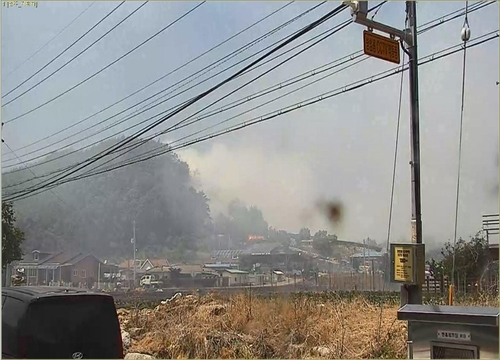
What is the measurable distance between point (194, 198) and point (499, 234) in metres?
3.59

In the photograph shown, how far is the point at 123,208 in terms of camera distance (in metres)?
7.05

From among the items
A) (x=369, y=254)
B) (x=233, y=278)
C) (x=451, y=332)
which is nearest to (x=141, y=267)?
(x=233, y=278)

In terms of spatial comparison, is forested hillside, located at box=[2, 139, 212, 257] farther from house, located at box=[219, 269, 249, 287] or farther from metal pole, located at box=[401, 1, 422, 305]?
metal pole, located at box=[401, 1, 422, 305]

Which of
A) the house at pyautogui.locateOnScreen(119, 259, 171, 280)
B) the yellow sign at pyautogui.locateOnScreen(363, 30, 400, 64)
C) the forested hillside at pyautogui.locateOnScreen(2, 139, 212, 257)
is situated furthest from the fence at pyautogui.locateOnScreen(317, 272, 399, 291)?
the yellow sign at pyautogui.locateOnScreen(363, 30, 400, 64)

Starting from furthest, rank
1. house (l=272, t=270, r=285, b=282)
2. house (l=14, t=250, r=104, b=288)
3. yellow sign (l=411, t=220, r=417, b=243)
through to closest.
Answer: house (l=272, t=270, r=285, b=282) < house (l=14, t=250, r=104, b=288) < yellow sign (l=411, t=220, r=417, b=243)

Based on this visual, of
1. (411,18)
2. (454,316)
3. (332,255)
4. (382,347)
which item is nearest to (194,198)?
(332,255)

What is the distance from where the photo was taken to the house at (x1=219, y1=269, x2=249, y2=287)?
7.30 metres

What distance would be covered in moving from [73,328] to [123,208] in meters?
2.51

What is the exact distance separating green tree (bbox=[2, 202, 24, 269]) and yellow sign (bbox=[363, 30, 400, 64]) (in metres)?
4.19

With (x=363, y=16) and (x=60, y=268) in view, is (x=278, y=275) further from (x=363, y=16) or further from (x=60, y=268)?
(x=363, y=16)

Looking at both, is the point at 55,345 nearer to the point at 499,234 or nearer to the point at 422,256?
the point at 422,256

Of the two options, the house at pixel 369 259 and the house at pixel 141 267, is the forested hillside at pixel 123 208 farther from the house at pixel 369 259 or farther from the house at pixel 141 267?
the house at pixel 369 259

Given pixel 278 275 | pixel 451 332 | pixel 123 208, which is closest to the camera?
pixel 451 332

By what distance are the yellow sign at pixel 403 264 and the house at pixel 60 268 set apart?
3528mm
